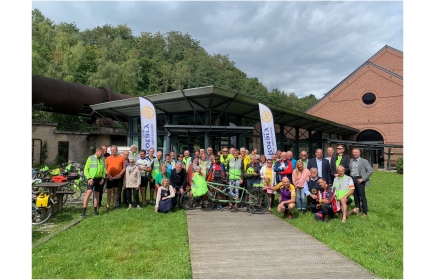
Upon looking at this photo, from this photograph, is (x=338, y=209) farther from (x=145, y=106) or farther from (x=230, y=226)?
(x=145, y=106)

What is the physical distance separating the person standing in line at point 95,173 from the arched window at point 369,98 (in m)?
27.8

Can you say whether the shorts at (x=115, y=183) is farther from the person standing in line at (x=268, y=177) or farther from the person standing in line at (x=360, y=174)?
the person standing in line at (x=360, y=174)

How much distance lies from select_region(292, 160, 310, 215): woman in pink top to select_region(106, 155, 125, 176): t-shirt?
445 cm

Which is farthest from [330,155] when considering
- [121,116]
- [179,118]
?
[121,116]

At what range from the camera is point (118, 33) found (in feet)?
201

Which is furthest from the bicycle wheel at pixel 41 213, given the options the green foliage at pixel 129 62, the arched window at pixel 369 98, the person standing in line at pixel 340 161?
the arched window at pixel 369 98

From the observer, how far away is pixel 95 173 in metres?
7.03

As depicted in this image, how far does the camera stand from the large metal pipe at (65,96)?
13.4 meters

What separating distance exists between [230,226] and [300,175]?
228 cm

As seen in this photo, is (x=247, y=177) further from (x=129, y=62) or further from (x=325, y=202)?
(x=129, y=62)

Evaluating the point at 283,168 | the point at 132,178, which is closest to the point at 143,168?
the point at 132,178

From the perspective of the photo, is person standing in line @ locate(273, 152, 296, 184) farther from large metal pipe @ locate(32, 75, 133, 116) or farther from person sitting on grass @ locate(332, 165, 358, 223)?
large metal pipe @ locate(32, 75, 133, 116)

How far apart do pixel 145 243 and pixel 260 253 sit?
1.92 m

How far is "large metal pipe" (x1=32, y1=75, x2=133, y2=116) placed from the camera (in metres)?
13.4
